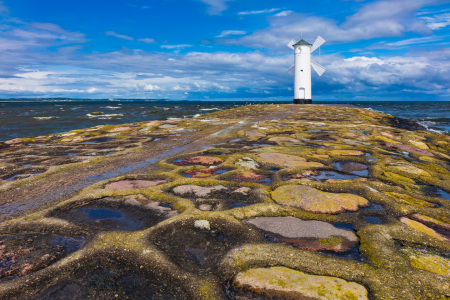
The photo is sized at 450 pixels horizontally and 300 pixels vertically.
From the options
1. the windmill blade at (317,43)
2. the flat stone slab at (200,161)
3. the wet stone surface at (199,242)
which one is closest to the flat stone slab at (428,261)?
the wet stone surface at (199,242)

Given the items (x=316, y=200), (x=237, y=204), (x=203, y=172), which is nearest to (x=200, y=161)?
(x=203, y=172)

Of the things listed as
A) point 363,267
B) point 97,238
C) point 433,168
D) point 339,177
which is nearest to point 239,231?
point 363,267

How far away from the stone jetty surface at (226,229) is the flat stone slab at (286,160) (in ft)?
0.30

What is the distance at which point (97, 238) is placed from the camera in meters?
3.89

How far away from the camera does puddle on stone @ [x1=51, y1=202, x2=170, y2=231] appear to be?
440 centimetres

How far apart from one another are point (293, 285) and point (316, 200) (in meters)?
2.43

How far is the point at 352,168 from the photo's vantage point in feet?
25.8

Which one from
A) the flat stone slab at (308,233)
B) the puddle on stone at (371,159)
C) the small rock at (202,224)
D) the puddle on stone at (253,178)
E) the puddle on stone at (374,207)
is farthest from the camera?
the puddle on stone at (371,159)

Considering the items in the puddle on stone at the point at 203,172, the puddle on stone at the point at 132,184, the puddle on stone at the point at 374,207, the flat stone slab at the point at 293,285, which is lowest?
the flat stone slab at the point at 293,285

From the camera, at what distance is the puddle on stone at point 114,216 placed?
4.40 metres

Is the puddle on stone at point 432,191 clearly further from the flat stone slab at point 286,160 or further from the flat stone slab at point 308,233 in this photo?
the flat stone slab at point 308,233

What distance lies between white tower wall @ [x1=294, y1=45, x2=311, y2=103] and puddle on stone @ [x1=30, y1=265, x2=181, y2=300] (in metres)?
47.0

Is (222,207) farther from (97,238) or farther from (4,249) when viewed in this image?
(4,249)

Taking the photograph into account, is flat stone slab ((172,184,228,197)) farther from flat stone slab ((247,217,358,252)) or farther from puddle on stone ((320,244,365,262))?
puddle on stone ((320,244,365,262))
